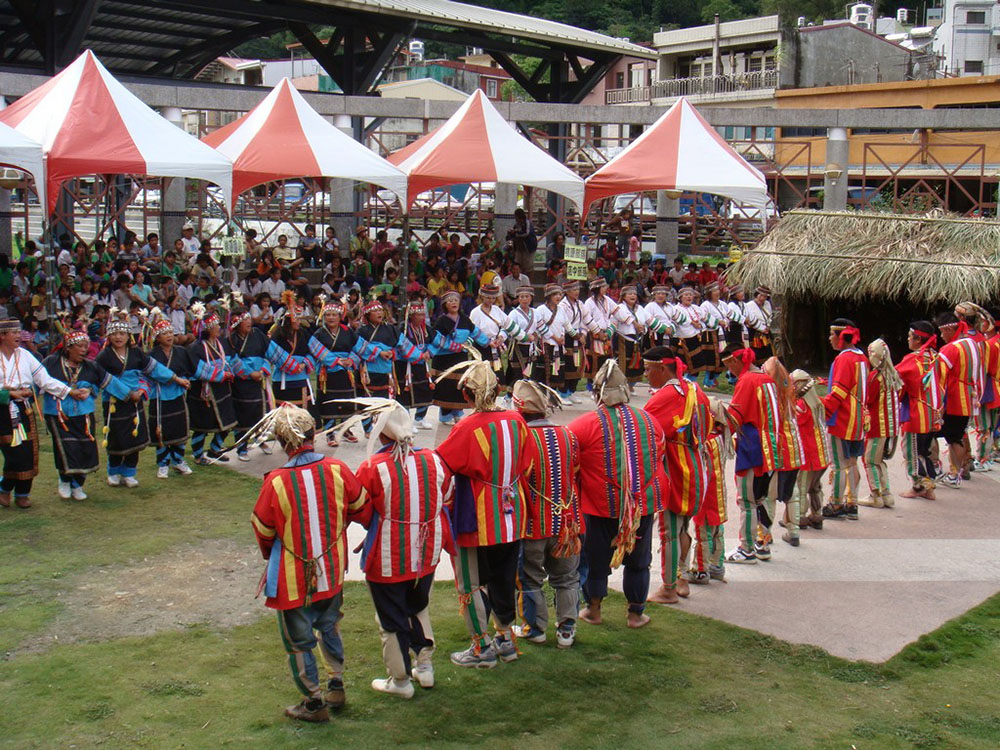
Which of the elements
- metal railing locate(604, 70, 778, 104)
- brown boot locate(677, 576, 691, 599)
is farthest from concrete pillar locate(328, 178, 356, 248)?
metal railing locate(604, 70, 778, 104)

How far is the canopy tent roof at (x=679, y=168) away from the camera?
15.1 meters

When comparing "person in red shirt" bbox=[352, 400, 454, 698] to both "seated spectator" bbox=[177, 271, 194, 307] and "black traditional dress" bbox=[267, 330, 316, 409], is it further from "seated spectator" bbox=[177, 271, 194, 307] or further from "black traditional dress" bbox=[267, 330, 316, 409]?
"seated spectator" bbox=[177, 271, 194, 307]

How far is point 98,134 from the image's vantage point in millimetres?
11891

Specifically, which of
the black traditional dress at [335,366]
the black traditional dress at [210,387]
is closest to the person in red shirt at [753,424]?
the black traditional dress at [335,366]

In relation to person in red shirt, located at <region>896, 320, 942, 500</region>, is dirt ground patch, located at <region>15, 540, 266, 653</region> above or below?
below

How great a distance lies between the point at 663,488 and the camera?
242 inches

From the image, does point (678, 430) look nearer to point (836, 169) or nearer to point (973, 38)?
point (836, 169)

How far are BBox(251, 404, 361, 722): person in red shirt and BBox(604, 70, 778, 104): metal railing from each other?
151 feet

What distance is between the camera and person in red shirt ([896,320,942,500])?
9.29 meters

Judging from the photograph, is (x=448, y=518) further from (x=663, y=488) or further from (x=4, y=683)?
(x=4, y=683)

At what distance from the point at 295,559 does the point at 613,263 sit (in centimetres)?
1569

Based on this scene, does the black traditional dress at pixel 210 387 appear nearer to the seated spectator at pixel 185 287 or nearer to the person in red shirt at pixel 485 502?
the person in red shirt at pixel 485 502

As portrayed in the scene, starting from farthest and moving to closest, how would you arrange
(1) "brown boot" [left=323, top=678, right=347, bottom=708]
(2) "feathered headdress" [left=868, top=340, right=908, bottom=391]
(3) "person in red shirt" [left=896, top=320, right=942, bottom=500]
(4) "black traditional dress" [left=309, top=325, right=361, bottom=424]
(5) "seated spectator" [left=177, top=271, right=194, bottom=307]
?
(5) "seated spectator" [left=177, top=271, right=194, bottom=307], (4) "black traditional dress" [left=309, top=325, right=361, bottom=424], (3) "person in red shirt" [left=896, top=320, right=942, bottom=500], (2) "feathered headdress" [left=868, top=340, right=908, bottom=391], (1) "brown boot" [left=323, top=678, right=347, bottom=708]

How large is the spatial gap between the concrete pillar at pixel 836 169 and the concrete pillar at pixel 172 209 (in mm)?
11922
